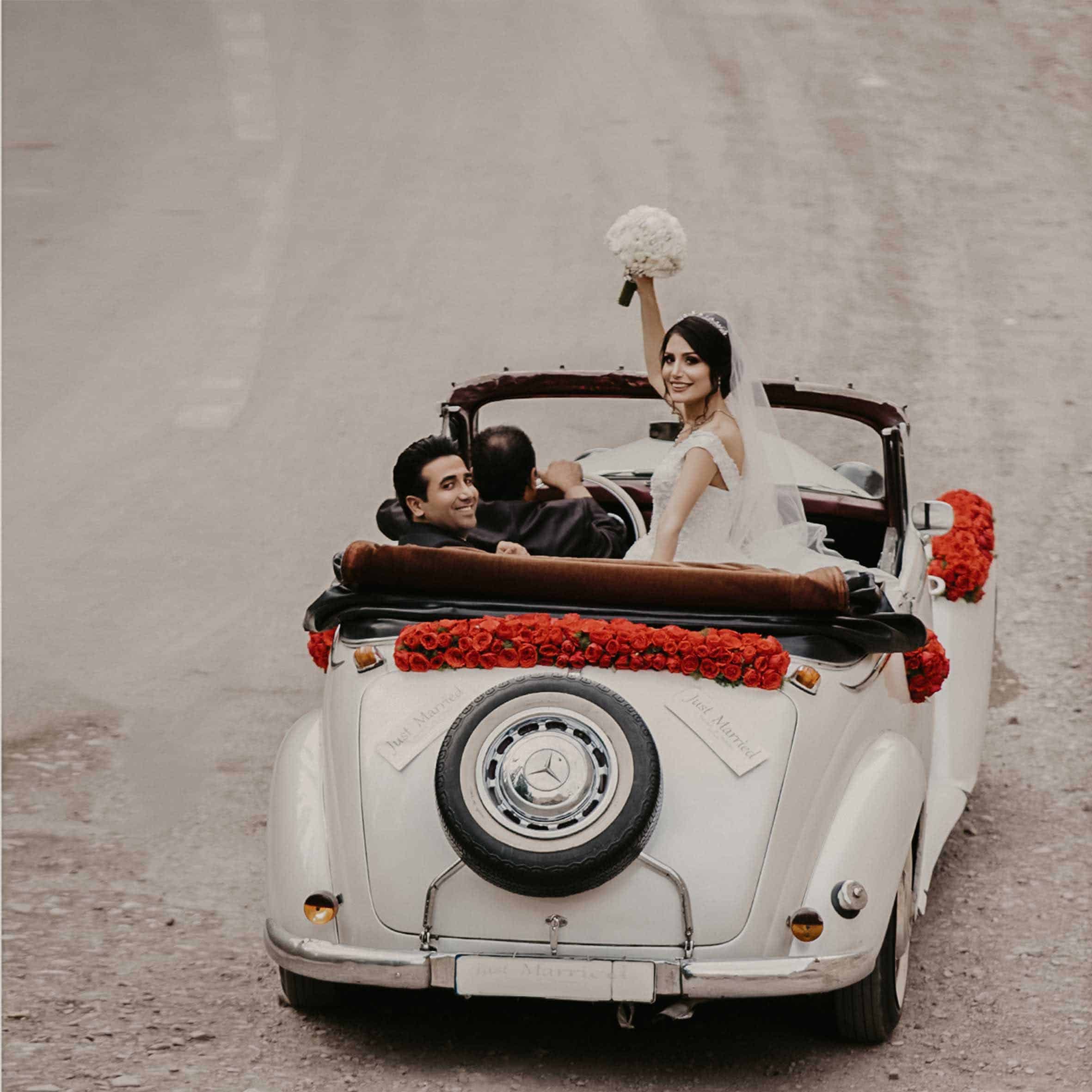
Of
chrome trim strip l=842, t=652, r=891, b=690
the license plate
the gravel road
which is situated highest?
chrome trim strip l=842, t=652, r=891, b=690

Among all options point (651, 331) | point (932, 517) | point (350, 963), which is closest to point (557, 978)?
point (350, 963)

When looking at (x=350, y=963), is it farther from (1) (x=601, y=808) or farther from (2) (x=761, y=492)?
(2) (x=761, y=492)

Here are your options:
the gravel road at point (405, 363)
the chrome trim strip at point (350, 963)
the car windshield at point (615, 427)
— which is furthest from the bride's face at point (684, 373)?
the car windshield at point (615, 427)

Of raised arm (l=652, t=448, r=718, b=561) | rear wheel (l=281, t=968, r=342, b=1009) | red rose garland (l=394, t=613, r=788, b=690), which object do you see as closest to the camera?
red rose garland (l=394, t=613, r=788, b=690)

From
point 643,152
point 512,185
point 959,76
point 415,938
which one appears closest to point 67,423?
point 512,185

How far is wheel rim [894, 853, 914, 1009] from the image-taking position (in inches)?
200

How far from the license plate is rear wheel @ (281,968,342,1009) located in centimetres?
76

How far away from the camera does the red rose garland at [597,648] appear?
4.87 meters

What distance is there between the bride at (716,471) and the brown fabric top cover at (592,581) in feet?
2.29

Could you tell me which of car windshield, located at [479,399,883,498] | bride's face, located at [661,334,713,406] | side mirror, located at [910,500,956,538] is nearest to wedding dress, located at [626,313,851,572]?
bride's face, located at [661,334,713,406]

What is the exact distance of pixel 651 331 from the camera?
6.78m

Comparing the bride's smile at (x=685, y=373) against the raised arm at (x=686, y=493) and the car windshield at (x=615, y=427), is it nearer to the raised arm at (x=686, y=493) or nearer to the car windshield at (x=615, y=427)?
the raised arm at (x=686, y=493)

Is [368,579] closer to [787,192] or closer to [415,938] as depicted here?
[415,938]

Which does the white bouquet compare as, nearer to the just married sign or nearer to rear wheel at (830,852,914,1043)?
the just married sign
